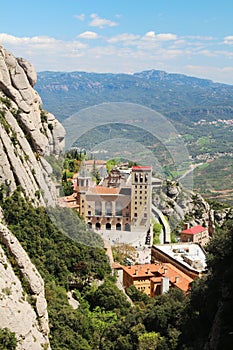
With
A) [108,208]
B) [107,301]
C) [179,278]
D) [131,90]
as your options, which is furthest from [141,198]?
[131,90]

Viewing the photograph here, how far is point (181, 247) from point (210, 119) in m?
21.0

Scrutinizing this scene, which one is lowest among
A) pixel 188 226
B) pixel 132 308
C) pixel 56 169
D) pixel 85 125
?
pixel 132 308

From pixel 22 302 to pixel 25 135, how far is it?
4567 mm

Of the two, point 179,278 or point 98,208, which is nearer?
point 98,208

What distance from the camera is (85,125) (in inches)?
228

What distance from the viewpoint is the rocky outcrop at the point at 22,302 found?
5.77 metres

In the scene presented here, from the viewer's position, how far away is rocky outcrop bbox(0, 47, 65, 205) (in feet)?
28.1

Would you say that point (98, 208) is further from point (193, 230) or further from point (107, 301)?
point (193, 230)

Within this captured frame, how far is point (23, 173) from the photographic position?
28.7ft

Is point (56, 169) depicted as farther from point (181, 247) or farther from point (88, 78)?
point (88, 78)

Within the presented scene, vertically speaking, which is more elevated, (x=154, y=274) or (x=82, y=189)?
(x=82, y=189)

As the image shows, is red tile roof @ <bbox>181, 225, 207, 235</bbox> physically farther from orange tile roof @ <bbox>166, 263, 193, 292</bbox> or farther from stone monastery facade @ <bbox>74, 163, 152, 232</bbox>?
stone monastery facade @ <bbox>74, 163, 152, 232</bbox>

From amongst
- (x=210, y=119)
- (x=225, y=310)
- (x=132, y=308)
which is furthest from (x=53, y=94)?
(x=225, y=310)

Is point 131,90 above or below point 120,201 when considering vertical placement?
above
